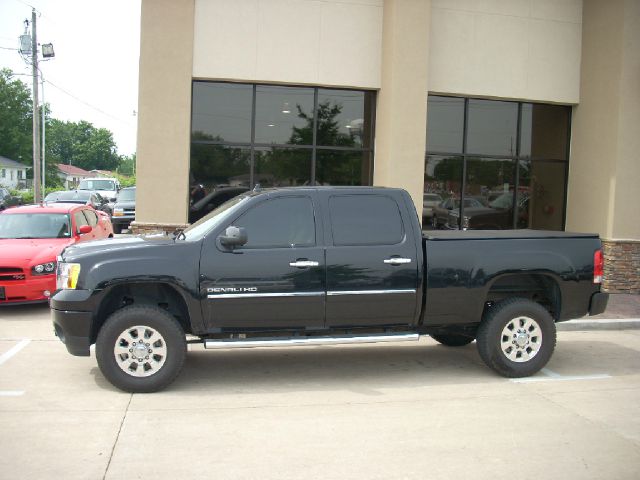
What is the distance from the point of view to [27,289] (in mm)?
9859

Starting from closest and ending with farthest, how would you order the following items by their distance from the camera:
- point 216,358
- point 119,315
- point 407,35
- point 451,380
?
1. point 119,315
2. point 451,380
3. point 216,358
4. point 407,35

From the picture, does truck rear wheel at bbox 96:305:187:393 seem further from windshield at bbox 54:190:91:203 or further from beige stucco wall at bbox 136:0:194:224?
windshield at bbox 54:190:91:203

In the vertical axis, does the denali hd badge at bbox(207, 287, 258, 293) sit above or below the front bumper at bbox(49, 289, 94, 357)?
above

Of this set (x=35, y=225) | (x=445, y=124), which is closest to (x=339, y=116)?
(x=445, y=124)

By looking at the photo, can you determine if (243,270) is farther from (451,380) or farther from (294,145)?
(294,145)

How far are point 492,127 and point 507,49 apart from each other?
1595 millimetres

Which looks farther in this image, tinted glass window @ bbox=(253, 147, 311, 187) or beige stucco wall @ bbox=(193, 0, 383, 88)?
tinted glass window @ bbox=(253, 147, 311, 187)

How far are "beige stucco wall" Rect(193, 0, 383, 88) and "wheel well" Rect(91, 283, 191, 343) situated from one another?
6873 millimetres

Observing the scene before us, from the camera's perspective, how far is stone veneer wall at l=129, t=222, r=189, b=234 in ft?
40.2

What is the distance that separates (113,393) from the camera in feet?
20.9

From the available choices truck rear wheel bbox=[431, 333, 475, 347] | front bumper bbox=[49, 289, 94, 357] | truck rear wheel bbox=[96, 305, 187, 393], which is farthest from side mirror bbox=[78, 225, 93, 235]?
truck rear wheel bbox=[431, 333, 475, 347]

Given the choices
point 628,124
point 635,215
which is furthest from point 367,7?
point 635,215

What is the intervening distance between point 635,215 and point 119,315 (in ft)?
35.1

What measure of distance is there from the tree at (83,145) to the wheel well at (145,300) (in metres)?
150
